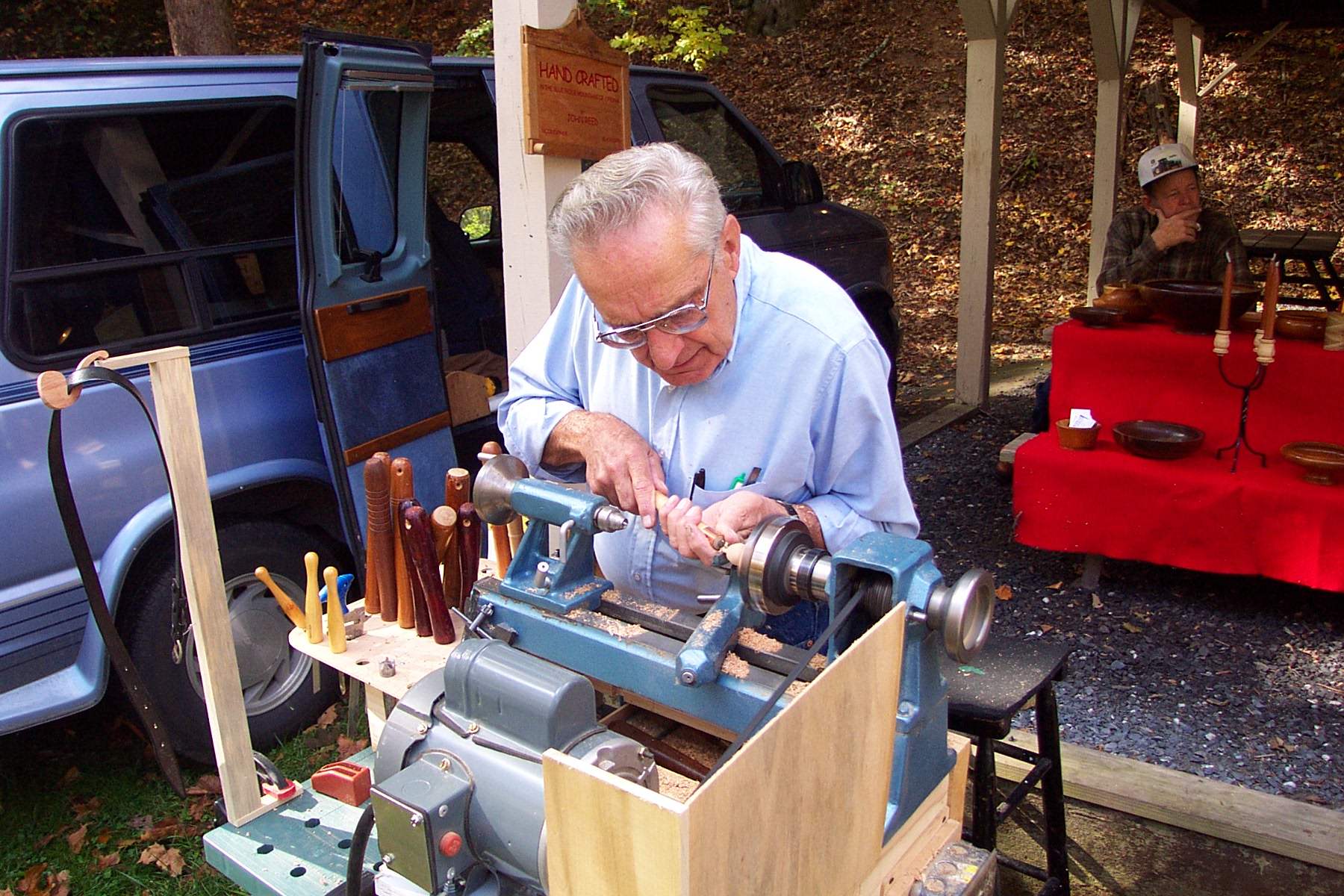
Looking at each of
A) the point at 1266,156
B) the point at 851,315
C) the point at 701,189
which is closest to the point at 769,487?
the point at 851,315

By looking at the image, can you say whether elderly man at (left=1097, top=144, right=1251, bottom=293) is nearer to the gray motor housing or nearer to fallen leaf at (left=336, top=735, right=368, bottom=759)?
fallen leaf at (left=336, top=735, right=368, bottom=759)

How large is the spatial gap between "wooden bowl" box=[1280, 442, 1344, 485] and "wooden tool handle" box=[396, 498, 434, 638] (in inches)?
124

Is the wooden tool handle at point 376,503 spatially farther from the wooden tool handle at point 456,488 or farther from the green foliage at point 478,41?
the green foliage at point 478,41

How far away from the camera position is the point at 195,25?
7867 mm

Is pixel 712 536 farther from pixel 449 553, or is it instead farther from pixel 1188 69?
pixel 1188 69

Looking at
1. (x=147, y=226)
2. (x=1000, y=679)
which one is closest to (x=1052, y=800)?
(x=1000, y=679)

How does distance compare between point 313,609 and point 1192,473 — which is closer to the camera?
point 313,609

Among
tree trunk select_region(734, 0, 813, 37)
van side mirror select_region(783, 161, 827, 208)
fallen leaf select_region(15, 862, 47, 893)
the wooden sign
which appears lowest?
fallen leaf select_region(15, 862, 47, 893)

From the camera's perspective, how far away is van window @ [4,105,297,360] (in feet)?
8.28

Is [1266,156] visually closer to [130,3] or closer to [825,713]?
[825,713]

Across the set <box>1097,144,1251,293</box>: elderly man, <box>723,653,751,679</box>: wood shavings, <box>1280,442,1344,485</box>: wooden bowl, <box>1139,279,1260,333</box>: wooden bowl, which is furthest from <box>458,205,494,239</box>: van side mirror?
<box>723,653,751,679</box>: wood shavings

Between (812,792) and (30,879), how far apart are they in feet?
8.95

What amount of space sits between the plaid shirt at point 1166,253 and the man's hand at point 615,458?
416cm

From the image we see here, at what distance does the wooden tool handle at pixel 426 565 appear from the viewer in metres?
1.88
